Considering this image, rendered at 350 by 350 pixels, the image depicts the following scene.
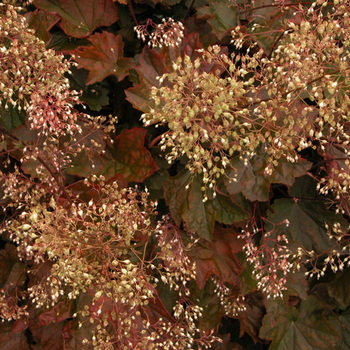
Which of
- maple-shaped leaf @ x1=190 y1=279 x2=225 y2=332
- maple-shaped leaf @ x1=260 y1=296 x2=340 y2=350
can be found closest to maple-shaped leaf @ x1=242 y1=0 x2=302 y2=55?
maple-shaped leaf @ x1=190 y1=279 x2=225 y2=332

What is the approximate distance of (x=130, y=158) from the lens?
2025 millimetres

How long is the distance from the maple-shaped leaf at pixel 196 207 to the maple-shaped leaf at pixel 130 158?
143mm

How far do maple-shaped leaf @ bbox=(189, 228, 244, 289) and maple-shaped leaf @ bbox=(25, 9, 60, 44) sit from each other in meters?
1.42

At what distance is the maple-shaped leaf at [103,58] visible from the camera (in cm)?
197

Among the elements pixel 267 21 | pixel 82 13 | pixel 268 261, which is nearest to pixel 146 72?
pixel 82 13

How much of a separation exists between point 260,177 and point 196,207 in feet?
1.19

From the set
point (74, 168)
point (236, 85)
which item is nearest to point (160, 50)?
point (74, 168)

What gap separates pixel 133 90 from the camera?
189 cm

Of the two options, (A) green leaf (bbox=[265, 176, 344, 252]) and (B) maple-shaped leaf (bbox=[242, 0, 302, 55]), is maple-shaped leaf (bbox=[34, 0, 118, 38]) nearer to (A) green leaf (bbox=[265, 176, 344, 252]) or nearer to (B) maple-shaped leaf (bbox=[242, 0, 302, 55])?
(B) maple-shaped leaf (bbox=[242, 0, 302, 55])

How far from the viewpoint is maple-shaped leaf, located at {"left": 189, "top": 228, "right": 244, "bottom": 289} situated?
6.29 feet

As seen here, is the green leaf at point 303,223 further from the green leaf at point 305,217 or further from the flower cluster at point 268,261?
the flower cluster at point 268,261

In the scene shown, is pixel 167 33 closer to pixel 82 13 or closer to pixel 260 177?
pixel 82 13

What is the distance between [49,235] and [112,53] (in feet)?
4.10

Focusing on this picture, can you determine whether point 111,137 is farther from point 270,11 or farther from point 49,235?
point 270,11
